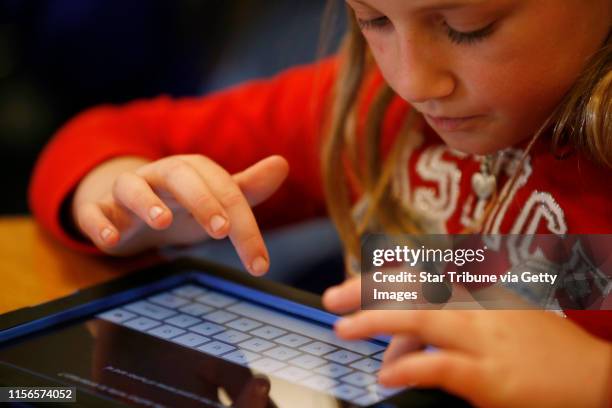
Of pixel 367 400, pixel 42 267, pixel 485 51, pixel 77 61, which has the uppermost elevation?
pixel 77 61

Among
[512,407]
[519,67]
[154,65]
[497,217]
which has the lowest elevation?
[512,407]

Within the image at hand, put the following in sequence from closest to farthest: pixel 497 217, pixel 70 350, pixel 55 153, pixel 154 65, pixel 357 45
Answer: pixel 70 350, pixel 497 217, pixel 357 45, pixel 55 153, pixel 154 65

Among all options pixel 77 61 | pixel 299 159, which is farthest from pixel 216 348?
pixel 77 61

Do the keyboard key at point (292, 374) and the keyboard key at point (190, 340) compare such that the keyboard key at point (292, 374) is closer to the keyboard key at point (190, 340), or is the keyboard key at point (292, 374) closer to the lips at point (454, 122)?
the keyboard key at point (190, 340)

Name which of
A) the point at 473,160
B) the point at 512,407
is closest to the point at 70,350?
the point at 512,407

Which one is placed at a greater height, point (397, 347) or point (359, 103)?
point (359, 103)

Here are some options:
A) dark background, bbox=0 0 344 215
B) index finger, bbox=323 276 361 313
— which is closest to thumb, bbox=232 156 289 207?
index finger, bbox=323 276 361 313

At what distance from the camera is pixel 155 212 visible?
65 cm

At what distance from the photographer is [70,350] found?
1.91ft

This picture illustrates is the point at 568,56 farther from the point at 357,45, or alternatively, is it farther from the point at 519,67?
the point at 357,45

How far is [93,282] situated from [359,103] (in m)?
0.35

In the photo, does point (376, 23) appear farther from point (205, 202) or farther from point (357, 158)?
point (357, 158)

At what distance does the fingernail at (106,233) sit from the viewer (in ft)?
2.26

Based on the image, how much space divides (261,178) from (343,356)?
18 cm
